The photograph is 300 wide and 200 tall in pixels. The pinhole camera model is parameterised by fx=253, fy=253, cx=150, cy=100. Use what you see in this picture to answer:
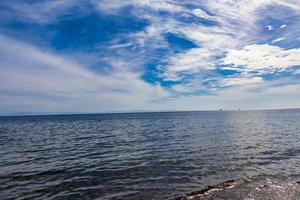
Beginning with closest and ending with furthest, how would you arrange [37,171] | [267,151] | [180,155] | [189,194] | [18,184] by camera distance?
[189,194] → [18,184] → [37,171] → [180,155] → [267,151]

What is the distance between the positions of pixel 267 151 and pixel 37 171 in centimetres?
2418

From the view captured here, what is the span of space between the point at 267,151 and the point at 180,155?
1034 centimetres

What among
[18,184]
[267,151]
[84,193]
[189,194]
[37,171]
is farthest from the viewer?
[267,151]

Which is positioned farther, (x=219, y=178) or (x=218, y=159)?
(x=218, y=159)

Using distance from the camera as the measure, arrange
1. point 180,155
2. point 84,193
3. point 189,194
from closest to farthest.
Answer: point 189,194 < point 84,193 < point 180,155

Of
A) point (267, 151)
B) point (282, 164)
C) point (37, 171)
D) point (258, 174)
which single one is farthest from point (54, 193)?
point (267, 151)

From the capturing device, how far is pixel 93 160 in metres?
25.5

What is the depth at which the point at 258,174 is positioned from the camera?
1867 centimetres

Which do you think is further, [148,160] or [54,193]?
[148,160]

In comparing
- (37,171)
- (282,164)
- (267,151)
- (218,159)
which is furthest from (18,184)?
(267,151)

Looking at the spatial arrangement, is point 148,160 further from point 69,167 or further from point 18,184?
point 18,184

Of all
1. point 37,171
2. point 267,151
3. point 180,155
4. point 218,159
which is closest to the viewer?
point 37,171

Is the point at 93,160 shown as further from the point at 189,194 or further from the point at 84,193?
the point at 189,194

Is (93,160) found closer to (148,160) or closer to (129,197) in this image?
(148,160)
